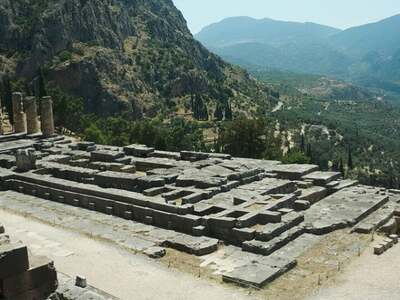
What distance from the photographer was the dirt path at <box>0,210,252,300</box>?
54.3ft

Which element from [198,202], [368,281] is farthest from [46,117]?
[368,281]

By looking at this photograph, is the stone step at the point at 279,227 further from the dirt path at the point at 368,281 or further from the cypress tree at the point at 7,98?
the cypress tree at the point at 7,98

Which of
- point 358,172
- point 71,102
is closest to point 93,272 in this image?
point 71,102

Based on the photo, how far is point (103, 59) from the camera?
9950 cm

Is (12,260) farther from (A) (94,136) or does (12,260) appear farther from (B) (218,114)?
(B) (218,114)

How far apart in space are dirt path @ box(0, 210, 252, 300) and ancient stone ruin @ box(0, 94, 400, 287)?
29.4 inches

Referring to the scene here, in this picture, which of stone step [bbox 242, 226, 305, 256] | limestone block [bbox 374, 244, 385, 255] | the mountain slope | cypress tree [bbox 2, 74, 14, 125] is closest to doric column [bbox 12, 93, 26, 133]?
cypress tree [bbox 2, 74, 14, 125]

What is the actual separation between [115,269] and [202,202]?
7.04m

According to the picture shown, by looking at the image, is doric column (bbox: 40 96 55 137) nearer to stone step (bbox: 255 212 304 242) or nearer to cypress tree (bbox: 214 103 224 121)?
stone step (bbox: 255 212 304 242)

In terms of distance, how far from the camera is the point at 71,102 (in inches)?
2410

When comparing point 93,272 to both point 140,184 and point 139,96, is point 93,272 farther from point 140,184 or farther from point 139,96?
point 139,96

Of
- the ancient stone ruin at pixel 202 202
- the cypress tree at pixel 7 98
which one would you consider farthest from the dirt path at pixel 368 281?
the cypress tree at pixel 7 98

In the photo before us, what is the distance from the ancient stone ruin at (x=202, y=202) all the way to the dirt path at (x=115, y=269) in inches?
29.4

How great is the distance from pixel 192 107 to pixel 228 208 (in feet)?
285
